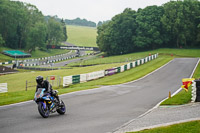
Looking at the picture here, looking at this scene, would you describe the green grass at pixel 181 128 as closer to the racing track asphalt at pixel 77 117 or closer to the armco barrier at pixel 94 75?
the racing track asphalt at pixel 77 117

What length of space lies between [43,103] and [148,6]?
92.9 metres

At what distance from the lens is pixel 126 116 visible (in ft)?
43.1

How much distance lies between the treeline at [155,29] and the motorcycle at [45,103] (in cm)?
7890

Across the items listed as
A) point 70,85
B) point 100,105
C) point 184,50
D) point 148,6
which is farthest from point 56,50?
point 100,105

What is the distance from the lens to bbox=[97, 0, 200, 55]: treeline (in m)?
88.6

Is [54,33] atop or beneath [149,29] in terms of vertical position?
atop

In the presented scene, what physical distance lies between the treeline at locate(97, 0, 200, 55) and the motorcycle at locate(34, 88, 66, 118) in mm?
78898

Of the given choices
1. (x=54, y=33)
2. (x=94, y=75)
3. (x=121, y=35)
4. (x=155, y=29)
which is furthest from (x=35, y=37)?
(x=94, y=75)

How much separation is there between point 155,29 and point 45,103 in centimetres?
8310

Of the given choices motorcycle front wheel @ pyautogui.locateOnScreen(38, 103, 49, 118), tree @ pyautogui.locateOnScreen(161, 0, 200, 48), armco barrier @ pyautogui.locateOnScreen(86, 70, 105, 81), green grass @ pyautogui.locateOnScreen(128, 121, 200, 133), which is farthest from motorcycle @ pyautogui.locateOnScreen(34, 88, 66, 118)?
tree @ pyautogui.locateOnScreen(161, 0, 200, 48)

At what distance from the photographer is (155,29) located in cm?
9125

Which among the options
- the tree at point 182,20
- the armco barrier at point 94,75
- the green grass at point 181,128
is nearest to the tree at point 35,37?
the tree at point 182,20

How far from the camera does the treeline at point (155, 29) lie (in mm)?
88575

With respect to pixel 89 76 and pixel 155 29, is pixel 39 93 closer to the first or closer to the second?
pixel 89 76
